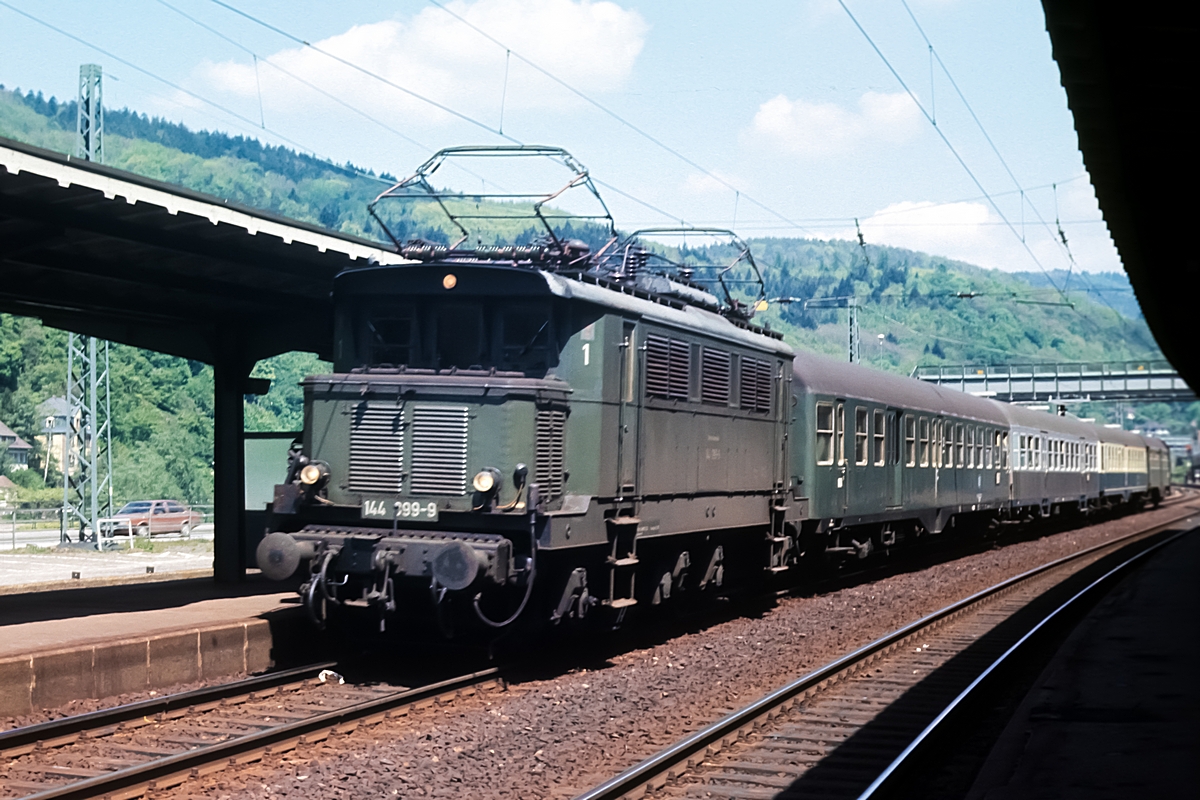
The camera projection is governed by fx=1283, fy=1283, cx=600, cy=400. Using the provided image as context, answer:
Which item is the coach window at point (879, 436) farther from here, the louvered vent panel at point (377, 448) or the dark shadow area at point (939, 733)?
the louvered vent panel at point (377, 448)

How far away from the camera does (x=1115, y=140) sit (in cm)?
864

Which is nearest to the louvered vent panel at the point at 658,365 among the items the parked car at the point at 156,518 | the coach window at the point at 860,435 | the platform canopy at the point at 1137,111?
the platform canopy at the point at 1137,111

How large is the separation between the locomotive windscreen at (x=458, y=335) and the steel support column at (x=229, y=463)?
5.43 meters

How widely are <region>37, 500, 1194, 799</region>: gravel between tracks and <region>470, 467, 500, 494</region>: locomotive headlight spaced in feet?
6.03

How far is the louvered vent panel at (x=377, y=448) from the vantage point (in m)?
11.8

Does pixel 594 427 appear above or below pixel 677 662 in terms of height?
above

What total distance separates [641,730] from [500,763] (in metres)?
1.57

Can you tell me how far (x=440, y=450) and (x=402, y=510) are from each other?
2.10 feet

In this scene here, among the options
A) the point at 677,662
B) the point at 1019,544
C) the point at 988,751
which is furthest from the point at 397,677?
the point at 1019,544

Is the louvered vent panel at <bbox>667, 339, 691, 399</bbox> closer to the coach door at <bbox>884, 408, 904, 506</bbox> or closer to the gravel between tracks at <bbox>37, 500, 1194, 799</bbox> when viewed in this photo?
the gravel between tracks at <bbox>37, 500, 1194, 799</bbox>

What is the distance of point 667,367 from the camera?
1359cm

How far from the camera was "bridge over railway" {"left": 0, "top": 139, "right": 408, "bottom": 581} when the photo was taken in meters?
11.7

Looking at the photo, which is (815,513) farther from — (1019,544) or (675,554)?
(1019,544)

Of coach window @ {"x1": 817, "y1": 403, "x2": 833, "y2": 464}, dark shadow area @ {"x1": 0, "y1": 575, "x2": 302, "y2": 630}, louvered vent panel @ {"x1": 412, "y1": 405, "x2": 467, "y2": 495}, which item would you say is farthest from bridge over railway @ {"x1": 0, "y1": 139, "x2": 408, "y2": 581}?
coach window @ {"x1": 817, "y1": 403, "x2": 833, "y2": 464}
